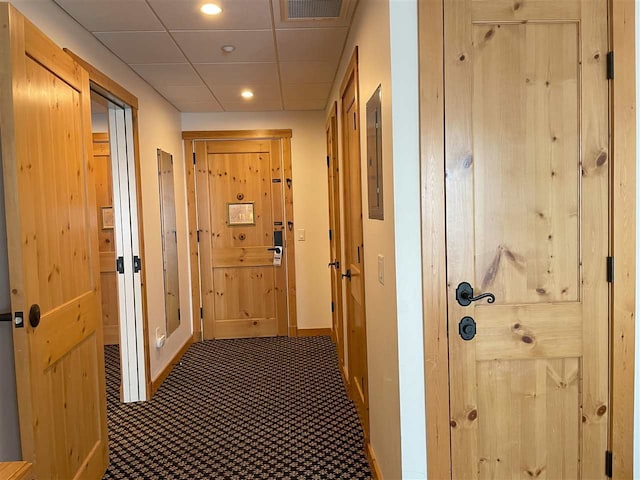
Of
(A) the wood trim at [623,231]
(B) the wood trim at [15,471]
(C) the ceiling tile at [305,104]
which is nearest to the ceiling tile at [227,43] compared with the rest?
(C) the ceiling tile at [305,104]

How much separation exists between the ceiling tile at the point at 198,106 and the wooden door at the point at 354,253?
1904 millimetres

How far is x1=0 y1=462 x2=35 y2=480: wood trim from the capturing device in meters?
1.25

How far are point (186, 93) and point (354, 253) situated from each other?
2.34m

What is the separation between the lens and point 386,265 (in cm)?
202

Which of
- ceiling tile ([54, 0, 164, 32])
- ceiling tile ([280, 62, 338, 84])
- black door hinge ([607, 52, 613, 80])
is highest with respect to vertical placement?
ceiling tile ([280, 62, 338, 84])

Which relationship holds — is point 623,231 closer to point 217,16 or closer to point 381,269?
point 381,269

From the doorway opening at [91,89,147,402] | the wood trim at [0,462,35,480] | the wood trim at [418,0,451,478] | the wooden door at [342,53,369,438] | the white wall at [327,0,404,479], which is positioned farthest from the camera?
the doorway opening at [91,89,147,402]

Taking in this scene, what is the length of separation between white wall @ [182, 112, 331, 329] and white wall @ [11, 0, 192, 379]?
23.6 inches

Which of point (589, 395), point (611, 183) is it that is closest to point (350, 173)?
point (611, 183)

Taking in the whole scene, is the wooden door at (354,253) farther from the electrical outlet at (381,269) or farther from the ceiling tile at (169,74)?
the ceiling tile at (169,74)

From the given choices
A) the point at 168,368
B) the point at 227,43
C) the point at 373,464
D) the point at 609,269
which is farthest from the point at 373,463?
the point at 227,43

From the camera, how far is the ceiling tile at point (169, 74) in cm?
359

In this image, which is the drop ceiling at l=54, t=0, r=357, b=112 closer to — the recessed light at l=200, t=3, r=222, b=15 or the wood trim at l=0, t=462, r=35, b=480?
the recessed light at l=200, t=3, r=222, b=15

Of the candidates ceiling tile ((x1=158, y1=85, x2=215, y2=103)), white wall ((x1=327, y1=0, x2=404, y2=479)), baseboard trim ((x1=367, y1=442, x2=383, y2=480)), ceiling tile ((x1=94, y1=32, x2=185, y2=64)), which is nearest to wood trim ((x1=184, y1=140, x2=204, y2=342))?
ceiling tile ((x1=158, y1=85, x2=215, y2=103))
